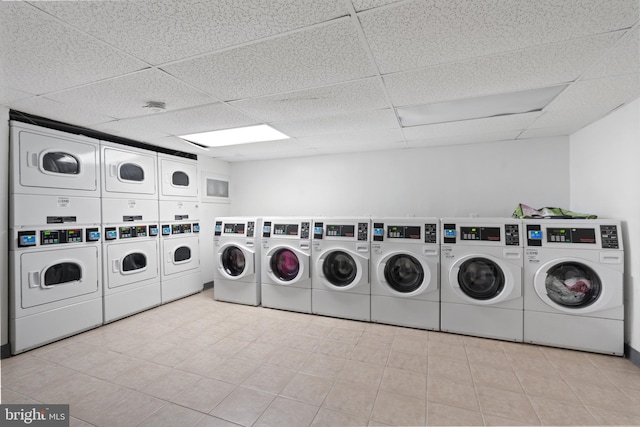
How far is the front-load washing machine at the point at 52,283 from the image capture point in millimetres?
2461

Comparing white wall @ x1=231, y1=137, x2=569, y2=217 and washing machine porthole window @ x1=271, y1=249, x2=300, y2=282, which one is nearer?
white wall @ x1=231, y1=137, x2=569, y2=217

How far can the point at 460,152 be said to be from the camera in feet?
12.5

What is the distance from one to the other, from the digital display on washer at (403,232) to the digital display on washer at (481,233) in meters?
0.46

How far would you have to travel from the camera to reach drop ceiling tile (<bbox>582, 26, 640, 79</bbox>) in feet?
4.75

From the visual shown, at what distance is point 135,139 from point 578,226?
504 centimetres

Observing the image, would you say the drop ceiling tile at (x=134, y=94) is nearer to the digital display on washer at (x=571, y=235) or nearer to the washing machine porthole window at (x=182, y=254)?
the washing machine porthole window at (x=182, y=254)

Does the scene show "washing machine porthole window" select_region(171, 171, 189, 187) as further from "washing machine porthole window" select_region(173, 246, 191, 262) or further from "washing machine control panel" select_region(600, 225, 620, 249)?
"washing machine control panel" select_region(600, 225, 620, 249)

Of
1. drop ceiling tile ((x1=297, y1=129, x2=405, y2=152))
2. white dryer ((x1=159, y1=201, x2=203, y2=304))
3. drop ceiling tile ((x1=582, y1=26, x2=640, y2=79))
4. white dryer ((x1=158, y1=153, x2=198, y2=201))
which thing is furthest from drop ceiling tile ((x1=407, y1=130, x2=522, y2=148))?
white dryer ((x1=159, y1=201, x2=203, y2=304))

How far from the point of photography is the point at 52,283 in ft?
8.86

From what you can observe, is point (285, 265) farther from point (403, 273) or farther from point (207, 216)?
point (207, 216)

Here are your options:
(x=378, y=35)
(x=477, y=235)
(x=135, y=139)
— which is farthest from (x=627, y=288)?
(x=135, y=139)

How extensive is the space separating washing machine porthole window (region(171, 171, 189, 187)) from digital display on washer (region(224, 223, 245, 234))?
986 millimetres

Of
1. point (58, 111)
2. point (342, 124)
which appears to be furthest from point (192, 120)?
point (342, 124)

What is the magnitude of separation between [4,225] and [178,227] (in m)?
1.78
